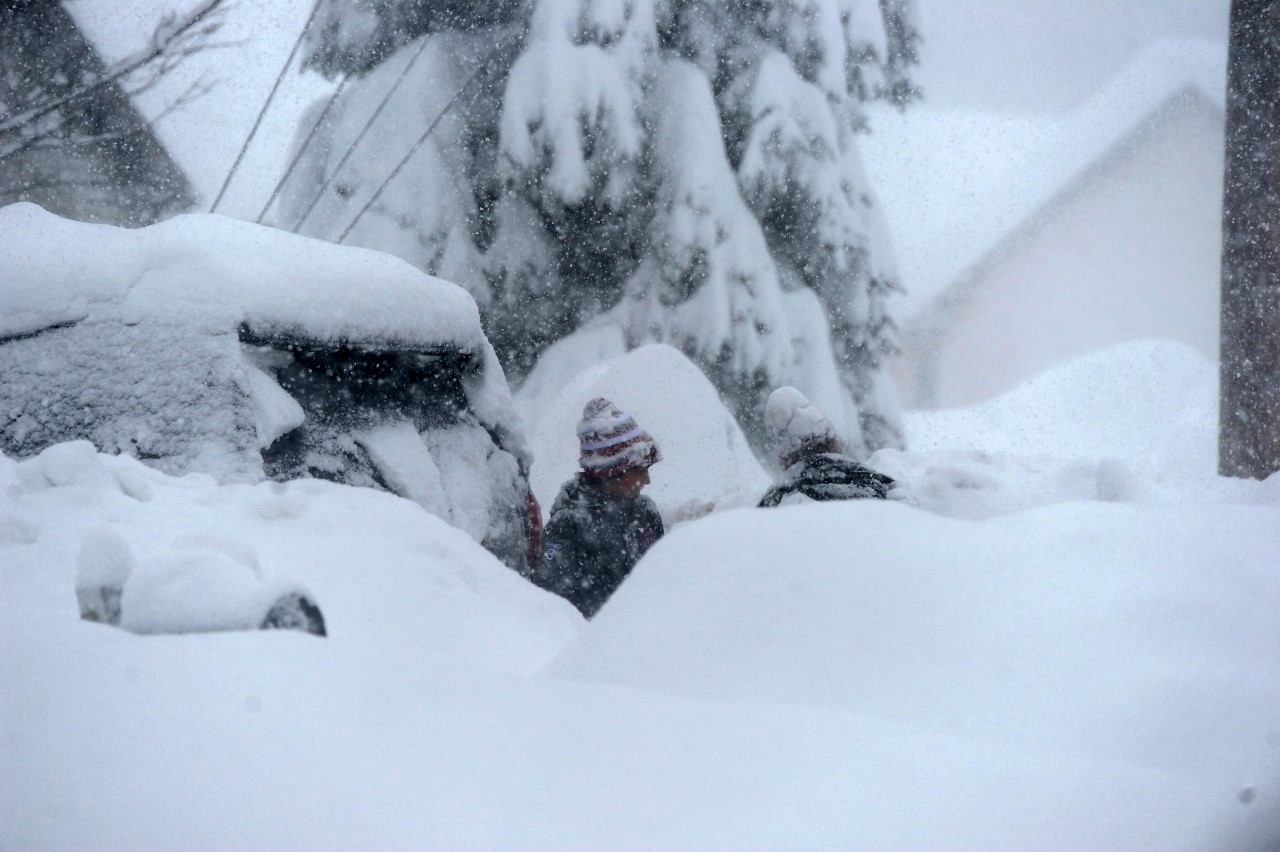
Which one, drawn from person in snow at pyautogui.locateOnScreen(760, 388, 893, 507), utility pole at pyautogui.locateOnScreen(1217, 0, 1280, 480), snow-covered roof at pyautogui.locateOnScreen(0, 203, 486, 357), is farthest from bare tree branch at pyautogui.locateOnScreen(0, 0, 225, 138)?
utility pole at pyautogui.locateOnScreen(1217, 0, 1280, 480)

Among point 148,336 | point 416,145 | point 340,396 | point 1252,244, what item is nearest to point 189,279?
point 148,336

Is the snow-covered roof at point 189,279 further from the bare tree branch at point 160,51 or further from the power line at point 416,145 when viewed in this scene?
the power line at point 416,145

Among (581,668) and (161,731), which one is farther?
(581,668)

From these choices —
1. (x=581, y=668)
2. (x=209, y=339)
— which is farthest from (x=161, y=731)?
(x=209, y=339)

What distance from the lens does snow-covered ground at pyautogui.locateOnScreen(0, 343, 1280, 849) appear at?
0.93 meters

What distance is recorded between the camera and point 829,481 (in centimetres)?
278

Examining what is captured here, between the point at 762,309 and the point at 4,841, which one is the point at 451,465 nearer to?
the point at 4,841

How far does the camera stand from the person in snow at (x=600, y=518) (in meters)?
2.80

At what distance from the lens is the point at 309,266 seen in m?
2.51

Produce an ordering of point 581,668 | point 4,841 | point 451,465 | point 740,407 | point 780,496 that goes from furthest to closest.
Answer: point 740,407
point 451,465
point 780,496
point 581,668
point 4,841

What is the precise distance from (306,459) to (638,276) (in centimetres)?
542

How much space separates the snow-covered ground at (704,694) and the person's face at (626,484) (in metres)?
1.28

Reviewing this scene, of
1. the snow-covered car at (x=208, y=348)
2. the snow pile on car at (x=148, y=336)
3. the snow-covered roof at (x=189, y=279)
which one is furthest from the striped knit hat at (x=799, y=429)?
the snow pile on car at (x=148, y=336)

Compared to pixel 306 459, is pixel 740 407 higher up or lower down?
lower down
